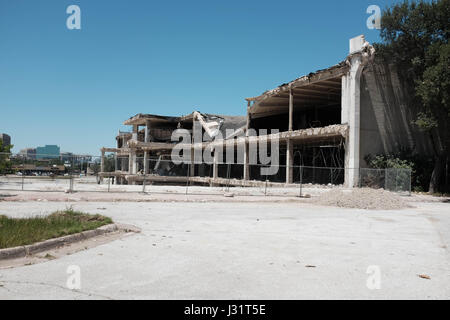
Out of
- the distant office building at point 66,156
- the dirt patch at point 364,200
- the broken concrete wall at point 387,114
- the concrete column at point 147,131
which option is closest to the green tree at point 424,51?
the broken concrete wall at point 387,114

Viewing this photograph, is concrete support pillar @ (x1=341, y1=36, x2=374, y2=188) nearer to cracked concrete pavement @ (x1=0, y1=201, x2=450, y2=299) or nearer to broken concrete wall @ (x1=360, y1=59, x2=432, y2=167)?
broken concrete wall @ (x1=360, y1=59, x2=432, y2=167)

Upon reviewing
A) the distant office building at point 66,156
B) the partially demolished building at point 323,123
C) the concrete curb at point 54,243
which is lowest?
the concrete curb at point 54,243

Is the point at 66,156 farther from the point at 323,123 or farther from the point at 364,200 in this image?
the point at 323,123

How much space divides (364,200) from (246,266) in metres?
13.4

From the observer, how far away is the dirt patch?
17.4 metres

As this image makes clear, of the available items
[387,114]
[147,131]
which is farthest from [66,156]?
[147,131]

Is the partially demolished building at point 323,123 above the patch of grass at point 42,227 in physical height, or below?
above

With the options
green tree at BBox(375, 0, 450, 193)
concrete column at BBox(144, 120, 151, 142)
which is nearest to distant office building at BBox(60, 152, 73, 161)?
green tree at BBox(375, 0, 450, 193)

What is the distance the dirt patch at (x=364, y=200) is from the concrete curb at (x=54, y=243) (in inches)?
468

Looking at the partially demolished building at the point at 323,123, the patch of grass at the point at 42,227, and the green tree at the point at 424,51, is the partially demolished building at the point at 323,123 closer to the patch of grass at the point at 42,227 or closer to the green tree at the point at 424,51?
the green tree at the point at 424,51

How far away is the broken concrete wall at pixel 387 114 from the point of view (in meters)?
29.0

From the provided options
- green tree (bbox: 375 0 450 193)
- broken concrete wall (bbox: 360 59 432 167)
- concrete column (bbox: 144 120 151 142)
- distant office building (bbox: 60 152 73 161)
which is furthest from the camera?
concrete column (bbox: 144 120 151 142)

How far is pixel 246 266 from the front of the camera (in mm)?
5840

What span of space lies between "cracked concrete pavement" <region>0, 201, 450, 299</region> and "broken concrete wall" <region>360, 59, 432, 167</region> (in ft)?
66.5
